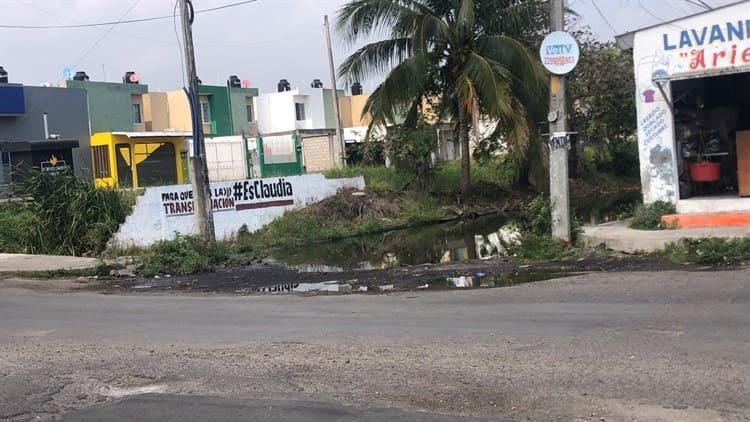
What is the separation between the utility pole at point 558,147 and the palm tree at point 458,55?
A: 329 inches

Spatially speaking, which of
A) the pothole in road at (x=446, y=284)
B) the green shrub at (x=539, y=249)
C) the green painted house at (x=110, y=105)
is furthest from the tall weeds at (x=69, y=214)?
the green painted house at (x=110, y=105)

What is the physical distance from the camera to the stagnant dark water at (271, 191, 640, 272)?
17078 millimetres

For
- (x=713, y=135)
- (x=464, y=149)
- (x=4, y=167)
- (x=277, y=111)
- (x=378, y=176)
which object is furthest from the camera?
(x=277, y=111)

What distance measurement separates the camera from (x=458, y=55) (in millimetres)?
25672

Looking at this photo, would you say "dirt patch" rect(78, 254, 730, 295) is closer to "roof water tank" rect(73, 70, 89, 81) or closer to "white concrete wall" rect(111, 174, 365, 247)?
"white concrete wall" rect(111, 174, 365, 247)

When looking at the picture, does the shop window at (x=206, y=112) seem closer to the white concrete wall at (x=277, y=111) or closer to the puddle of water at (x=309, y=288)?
the white concrete wall at (x=277, y=111)

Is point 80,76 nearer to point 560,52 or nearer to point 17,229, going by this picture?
point 17,229

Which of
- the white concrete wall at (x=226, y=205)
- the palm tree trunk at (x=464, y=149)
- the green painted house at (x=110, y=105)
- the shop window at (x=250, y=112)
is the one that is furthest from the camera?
the shop window at (x=250, y=112)

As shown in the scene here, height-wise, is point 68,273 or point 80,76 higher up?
point 80,76

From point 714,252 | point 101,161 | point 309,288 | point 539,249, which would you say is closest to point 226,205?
point 309,288

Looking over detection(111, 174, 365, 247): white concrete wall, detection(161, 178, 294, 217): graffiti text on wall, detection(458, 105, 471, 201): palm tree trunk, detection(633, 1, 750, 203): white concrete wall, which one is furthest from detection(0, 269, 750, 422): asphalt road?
detection(458, 105, 471, 201): palm tree trunk

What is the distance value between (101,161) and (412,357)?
2799 centimetres

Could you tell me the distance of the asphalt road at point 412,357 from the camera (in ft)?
18.6

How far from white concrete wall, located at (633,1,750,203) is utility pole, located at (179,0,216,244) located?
10.1 m
